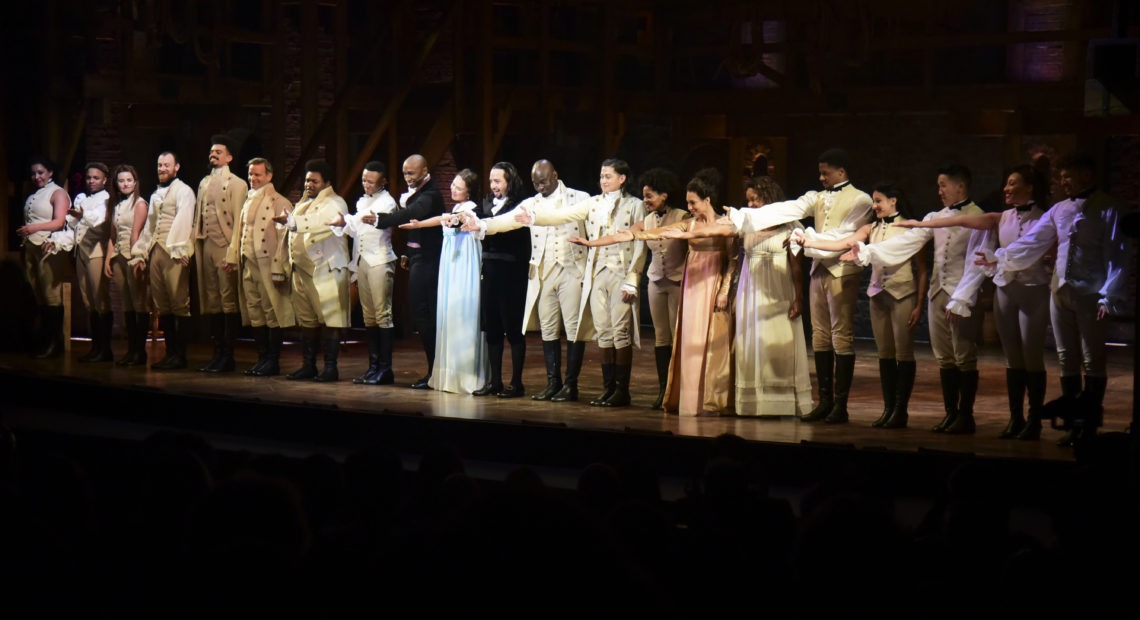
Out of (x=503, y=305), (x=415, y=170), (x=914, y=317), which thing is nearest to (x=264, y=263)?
(x=415, y=170)

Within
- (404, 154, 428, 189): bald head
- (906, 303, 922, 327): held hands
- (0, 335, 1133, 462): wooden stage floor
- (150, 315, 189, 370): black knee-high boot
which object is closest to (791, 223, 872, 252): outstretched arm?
(906, 303, 922, 327): held hands

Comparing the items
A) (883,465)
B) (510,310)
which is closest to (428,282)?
(510,310)

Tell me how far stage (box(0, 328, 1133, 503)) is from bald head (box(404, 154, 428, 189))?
1290mm

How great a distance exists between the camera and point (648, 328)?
13625 millimetres

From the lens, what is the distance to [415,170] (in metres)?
8.94

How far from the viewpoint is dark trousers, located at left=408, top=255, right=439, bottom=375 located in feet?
29.7

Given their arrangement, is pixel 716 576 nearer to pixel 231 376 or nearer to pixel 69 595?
pixel 69 595

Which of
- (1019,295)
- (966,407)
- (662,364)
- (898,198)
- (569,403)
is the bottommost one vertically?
(569,403)

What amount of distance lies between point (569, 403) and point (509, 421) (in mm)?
1005

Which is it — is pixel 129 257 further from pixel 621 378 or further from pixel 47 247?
pixel 621 378

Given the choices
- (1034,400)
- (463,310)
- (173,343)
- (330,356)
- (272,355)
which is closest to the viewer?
(1034,400)

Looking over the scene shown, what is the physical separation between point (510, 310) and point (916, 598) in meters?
6.18

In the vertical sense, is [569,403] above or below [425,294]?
below

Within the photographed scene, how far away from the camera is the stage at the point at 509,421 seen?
6566 mm
